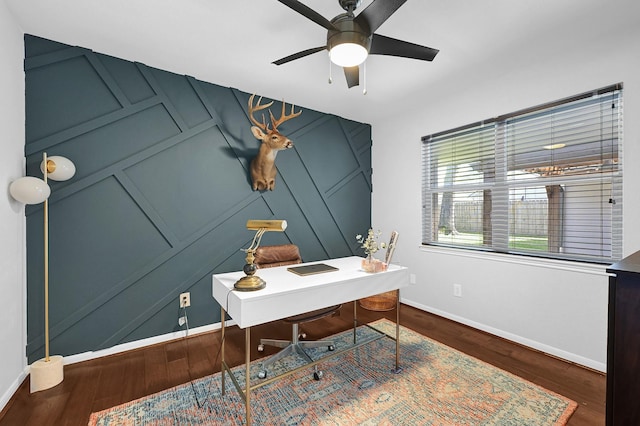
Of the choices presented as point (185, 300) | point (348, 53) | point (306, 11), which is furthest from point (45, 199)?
point (348, 53)

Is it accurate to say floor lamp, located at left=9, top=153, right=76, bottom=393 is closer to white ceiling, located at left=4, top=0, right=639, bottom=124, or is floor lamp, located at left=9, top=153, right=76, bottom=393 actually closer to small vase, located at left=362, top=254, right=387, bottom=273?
white ceiling, located at left=4, top=0, right=639, bottom=124

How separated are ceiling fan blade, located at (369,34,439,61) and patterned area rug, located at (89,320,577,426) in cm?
226

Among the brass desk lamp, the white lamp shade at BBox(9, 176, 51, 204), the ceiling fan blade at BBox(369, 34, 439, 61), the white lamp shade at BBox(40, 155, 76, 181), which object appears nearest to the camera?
the brass desk lamp

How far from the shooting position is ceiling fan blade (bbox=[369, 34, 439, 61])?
1.73 m

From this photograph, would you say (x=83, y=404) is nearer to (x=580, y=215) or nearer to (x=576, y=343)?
(x=576, y=343)

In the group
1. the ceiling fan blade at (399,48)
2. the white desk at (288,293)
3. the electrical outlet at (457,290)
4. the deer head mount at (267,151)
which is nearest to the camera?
the white desk at (288,293)

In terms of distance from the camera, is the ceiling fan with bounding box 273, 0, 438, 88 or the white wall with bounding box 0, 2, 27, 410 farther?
the white wall with bounding box 0, 2, 27, 410

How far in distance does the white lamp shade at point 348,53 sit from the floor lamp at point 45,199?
82.7 inches

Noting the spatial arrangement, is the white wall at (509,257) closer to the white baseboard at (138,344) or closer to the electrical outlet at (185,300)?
the white baseboard at (138,344)

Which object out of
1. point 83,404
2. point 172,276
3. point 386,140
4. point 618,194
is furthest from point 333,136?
point 83,404

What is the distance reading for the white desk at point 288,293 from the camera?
59.6 inches

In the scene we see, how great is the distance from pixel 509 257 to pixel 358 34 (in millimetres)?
2487

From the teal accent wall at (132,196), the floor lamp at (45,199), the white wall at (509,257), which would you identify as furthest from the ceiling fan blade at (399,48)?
the floor lamp at (45,199)

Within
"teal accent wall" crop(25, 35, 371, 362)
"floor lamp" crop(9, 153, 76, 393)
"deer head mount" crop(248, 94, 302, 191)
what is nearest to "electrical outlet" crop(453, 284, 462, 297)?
"teal accent wall" crop(25, 35, 371, 362)
